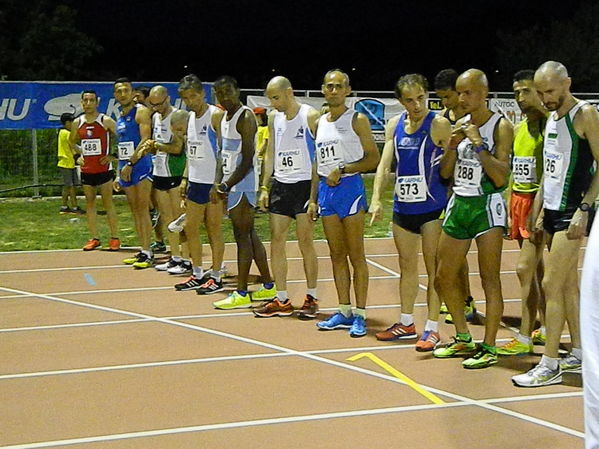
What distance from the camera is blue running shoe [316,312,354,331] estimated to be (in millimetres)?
6973

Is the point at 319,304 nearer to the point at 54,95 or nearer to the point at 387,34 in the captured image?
the point at 54,95

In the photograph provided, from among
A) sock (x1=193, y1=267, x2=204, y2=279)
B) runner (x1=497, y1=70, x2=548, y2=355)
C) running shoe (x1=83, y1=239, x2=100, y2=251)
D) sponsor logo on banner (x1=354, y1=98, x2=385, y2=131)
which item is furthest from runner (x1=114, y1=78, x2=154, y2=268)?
sponsor logo on banner (x1=354, y1=98, x2=385, y2=131)

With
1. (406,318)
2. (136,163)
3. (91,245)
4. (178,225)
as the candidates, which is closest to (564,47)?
(91,245)

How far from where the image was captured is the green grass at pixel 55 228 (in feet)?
38.6

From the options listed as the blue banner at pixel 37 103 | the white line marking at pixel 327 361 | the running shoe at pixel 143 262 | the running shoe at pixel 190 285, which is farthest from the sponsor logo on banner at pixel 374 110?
the white line marking at pixel 327 361

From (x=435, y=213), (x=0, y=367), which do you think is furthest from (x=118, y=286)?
(x=435, y=213)

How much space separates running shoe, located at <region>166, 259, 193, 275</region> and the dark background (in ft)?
115

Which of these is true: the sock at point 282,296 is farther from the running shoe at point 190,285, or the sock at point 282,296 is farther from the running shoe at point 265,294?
the running shoe at point 190,285

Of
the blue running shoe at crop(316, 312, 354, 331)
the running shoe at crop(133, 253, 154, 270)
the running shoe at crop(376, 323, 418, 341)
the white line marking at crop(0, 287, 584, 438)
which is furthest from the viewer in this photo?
the running shoe at crop(133, 253, 154, 270)

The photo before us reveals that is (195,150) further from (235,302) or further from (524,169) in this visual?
(524,169)

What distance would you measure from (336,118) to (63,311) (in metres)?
3.17

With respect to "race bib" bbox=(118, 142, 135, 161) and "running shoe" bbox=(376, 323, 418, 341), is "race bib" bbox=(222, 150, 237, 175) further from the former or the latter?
"race bib" bbox=(118, 142, 135, 161)

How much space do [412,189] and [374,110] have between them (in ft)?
44.0

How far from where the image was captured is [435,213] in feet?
20.6
